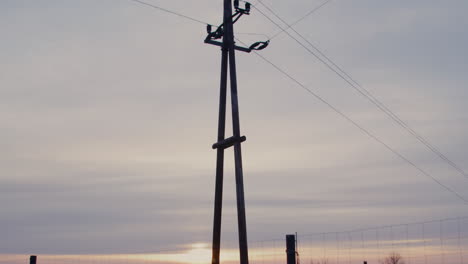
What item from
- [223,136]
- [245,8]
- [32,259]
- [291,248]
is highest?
[245,8]

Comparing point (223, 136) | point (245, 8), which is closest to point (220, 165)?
point (223, 136)

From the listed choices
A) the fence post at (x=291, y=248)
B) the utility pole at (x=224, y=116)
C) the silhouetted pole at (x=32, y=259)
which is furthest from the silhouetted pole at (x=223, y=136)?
the silhouetted pole at (x=32, y=259)

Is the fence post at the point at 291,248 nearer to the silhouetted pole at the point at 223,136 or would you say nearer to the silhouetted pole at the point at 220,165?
the silhouetted pole at the point at 223,136

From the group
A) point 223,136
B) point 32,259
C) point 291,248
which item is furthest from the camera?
point 32,259

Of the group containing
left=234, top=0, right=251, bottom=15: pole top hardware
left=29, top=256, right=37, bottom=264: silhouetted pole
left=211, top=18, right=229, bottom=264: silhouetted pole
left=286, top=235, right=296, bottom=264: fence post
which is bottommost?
left=286, top=235, right=296, bottom=264: fence post

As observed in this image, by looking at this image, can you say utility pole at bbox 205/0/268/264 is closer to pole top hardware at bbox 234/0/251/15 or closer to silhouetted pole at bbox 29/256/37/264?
pole top hardware at bbox 234/0/251/15

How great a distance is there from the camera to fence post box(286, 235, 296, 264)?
1253 cm

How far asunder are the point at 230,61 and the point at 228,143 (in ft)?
6.52

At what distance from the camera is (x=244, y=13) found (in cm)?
1625

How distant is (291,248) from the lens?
12570 mm

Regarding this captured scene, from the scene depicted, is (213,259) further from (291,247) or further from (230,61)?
(230,61)

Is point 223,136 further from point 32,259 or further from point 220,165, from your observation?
point 32,259

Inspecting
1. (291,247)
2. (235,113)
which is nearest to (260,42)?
(235,113)

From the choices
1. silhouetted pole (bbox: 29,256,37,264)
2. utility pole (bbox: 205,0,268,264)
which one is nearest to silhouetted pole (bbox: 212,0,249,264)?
utility pole (bbox: 205,0,268,264)
